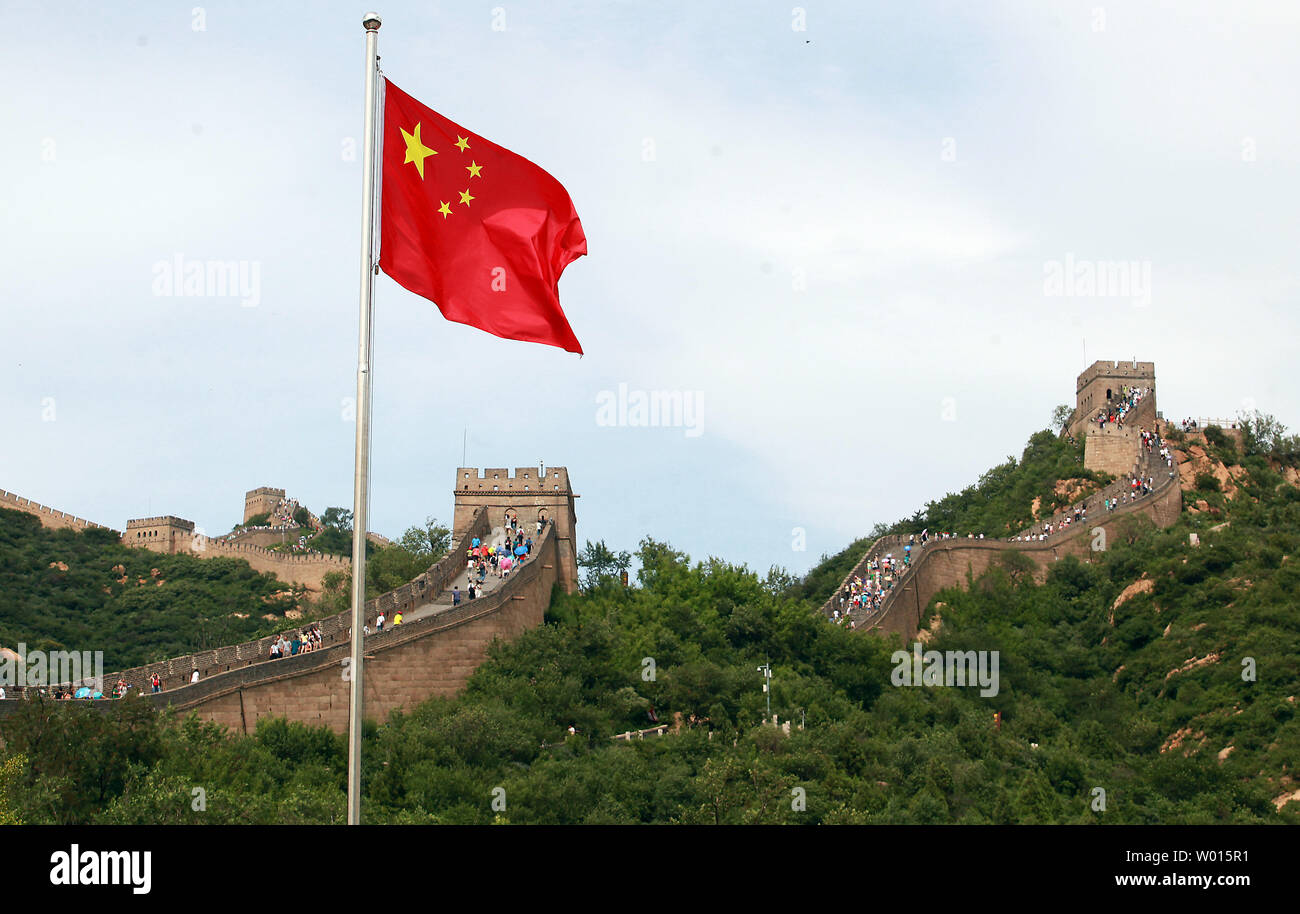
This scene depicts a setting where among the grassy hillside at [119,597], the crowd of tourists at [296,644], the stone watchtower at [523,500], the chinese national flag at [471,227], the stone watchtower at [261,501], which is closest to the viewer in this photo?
the chinese national flag at [471,227]

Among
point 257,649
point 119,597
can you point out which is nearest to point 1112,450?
point 257,649

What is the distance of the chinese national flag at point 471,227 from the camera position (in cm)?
1340

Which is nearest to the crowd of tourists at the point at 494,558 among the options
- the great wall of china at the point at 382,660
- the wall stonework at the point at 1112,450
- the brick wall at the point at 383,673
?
the great wall of china at the point at 382,660

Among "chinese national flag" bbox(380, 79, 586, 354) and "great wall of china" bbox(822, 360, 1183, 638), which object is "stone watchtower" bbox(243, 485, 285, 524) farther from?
"chinese national flag" bbox(380, 79, 586, 354)

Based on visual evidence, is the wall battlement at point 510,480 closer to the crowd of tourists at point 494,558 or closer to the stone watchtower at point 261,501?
the crowd of tourists at point 494,558

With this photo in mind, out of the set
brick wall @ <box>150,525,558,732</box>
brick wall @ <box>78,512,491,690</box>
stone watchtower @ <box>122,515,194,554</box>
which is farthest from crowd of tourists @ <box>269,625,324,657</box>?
stone watchtower @ <box>122,515,194,554</box>

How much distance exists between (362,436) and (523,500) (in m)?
44.5

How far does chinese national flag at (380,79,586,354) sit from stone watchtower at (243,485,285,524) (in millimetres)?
127407

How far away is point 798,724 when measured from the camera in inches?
1861

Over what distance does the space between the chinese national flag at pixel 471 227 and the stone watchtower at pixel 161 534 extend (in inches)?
3560

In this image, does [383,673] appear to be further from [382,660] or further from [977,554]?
[977,554]

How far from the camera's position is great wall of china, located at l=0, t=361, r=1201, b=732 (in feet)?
130
